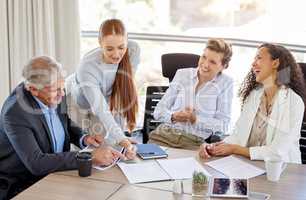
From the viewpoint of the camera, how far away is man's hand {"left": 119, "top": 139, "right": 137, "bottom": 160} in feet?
7.47

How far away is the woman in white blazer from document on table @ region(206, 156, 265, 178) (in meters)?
0.08

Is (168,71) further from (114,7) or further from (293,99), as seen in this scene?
(114,7)

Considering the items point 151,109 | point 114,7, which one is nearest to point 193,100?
point 151,109

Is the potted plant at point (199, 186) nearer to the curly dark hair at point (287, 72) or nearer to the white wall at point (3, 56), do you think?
the curly dark hair at point (287, 72)

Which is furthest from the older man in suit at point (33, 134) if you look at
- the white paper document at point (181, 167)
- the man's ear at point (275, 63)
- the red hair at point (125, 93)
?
the man's ear at point (275, 63)

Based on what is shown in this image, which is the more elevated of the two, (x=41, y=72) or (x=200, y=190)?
(x=41, y=72)

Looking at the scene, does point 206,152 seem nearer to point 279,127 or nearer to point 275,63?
point 279,127

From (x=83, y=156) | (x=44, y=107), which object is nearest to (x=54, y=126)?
(x=44, y=107)

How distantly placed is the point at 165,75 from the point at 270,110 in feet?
3.53

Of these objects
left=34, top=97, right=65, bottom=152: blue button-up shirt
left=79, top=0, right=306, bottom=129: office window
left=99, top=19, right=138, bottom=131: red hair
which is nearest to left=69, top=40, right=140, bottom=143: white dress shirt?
left=99, top=19, right=138, bottom=131: red hair

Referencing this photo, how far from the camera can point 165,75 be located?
3.38 meters

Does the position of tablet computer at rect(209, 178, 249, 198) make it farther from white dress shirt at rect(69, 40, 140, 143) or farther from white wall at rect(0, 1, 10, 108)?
white wall at rect(0, 1, 10, 108)

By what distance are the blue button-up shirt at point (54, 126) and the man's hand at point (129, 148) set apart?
329 millimetres

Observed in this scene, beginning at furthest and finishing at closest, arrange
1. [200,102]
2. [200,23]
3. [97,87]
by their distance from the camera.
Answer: [200,23], [200,102], [97,87]
